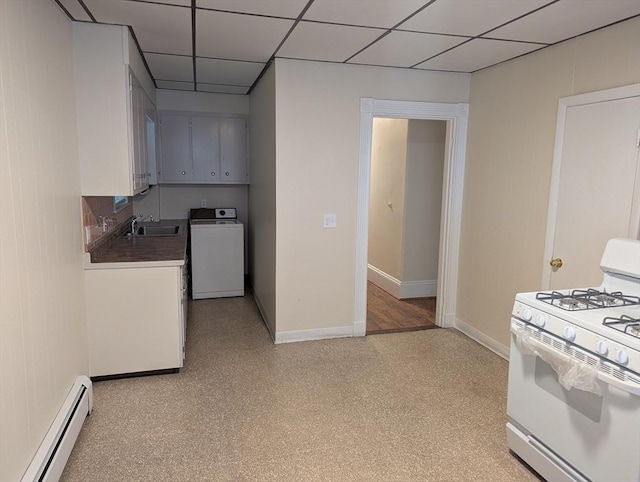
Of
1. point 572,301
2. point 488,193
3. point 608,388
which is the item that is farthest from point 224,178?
point 608,388

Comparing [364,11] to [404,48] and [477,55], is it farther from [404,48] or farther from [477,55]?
[477,55]

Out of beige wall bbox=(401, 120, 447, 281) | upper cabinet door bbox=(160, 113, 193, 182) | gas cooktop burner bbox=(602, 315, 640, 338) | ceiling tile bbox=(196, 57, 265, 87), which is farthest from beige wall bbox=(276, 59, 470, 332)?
gas cooktop burner bbox=(602, 315, 640, 338)

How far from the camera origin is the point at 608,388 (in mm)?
1779

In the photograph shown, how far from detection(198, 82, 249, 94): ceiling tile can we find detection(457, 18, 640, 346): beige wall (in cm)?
254

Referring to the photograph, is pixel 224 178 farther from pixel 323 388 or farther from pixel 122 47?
pixel 323 388

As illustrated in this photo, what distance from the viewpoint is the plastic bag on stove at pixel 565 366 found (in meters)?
1.82

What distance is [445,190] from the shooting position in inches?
165

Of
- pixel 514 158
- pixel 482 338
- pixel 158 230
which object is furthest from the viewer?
pixel 158 230

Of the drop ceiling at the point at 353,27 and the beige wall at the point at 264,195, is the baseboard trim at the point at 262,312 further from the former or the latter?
the drop ceiling at the point at 353,27

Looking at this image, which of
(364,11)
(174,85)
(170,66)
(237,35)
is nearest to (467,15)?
(364,11)

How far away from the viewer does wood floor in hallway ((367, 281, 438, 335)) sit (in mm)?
4434

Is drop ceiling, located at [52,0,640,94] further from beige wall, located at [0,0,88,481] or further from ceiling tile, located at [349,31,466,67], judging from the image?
beige wall, located at [0,0,88,481]

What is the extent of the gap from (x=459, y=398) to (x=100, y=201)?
3.11 metres

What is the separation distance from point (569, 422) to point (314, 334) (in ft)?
7.74
